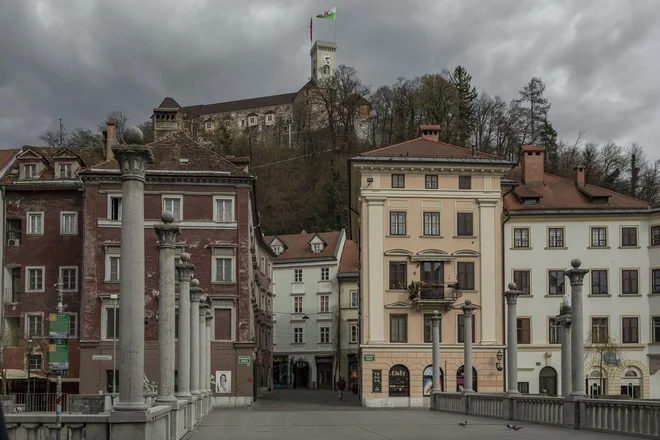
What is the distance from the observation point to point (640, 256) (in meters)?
54.0

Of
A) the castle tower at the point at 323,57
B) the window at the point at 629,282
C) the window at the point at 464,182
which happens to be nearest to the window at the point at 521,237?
the window at the point at 464,182

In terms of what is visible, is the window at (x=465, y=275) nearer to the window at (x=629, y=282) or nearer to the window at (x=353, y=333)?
the window at (x=629, y=282)

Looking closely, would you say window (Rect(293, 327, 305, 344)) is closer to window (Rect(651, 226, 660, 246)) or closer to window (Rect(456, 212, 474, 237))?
window (Rect(456, 212, 474, 237))

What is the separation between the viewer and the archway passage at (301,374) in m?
82.9

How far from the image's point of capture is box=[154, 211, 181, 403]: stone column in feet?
66.4

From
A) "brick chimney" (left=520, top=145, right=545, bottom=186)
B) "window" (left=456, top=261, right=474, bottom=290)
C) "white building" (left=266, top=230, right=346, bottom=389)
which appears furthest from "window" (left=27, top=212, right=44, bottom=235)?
"white building" (left=266, top=230, right=346, bottom=389)

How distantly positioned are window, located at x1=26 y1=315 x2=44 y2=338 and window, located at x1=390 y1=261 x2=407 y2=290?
20.6m

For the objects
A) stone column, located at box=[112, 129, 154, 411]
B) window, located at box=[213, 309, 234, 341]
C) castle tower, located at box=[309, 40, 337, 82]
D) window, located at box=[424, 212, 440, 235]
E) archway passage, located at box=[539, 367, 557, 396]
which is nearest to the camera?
stone column, located at box=[112, 129, 154, 411]

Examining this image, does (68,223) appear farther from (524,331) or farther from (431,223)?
(524,331)

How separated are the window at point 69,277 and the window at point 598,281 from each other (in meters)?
30.4

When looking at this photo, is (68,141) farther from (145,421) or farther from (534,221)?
(145,421)

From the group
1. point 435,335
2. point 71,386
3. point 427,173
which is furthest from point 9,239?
point 435,335

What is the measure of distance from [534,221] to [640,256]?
6.52m

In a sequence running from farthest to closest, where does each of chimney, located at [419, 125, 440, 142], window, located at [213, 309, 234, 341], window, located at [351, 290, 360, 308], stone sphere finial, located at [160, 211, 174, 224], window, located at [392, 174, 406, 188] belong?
window, located at [351, 290, 360, 308] → chimney, located at [419, 125, 440, 142] → window, located at [392, 174, 406, 188] → window, located at [213, 309, 234, 341] → stone sphere finial, located at [160, 211, 174, 224]
